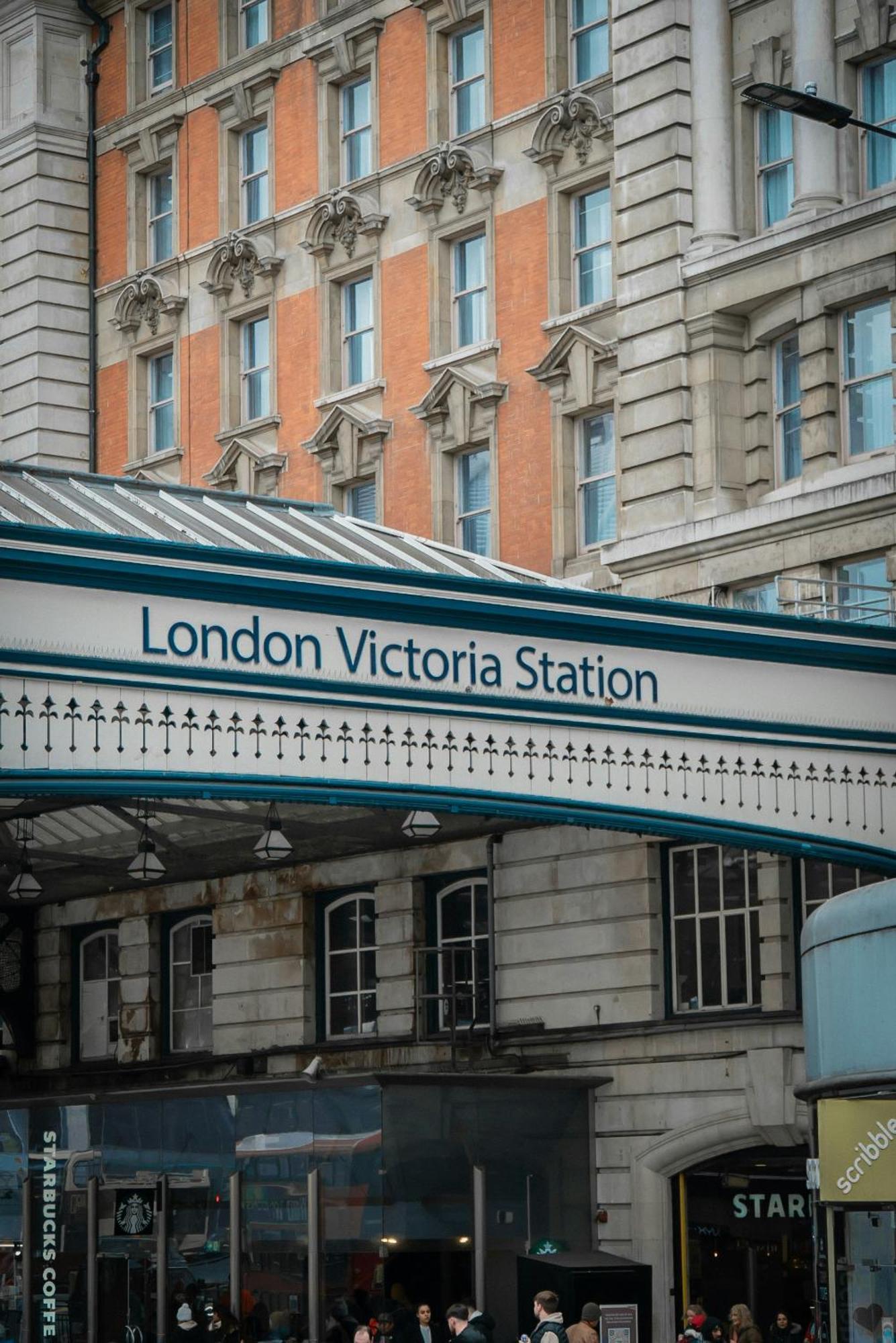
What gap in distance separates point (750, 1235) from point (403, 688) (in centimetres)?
1090

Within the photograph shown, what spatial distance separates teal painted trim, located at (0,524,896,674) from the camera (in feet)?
77.3

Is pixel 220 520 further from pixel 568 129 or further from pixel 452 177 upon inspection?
pixel 452 177

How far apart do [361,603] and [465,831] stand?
11.2 metres

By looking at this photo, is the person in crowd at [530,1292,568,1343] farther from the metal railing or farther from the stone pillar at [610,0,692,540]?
the stone pillar at [610,0,692,540]

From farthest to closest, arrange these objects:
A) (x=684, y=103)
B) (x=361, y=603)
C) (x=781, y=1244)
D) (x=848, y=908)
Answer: (x=684, y=103)
(x=781, y=1244)
(x=361, y=603)
(x=848, y=908)

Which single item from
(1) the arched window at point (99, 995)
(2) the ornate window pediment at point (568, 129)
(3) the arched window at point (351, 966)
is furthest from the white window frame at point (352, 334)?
(1) the arched window at point (99, 995)

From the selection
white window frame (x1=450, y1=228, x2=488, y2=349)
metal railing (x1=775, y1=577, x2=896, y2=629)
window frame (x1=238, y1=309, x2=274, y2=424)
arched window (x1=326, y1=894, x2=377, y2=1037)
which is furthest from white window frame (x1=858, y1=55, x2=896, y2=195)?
window frame (x1=238, y1=309, x2=274, y2=424)

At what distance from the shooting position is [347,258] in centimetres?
4150

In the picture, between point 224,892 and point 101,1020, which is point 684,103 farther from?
point 101,1020

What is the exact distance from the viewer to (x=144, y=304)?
46375 millimetres

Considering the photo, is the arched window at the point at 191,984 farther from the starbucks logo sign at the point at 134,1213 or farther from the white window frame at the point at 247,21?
the white window frame at the point at 247,21

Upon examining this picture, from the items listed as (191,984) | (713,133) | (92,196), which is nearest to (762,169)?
(713,133)

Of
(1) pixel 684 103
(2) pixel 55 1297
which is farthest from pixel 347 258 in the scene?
(2) pixel 55 1297

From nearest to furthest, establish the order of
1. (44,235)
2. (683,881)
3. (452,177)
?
1. (683,881)
2. (452,177)
3. (44,235)
